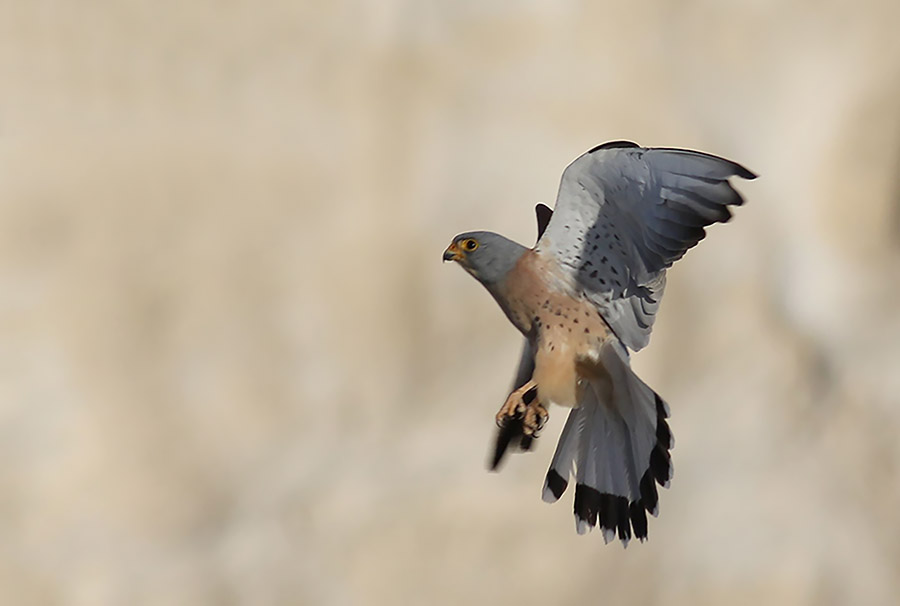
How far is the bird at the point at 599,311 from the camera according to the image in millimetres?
1676

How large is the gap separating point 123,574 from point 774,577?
2.15 m

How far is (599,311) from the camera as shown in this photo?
180 cm

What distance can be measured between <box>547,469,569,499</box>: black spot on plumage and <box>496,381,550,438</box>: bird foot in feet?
0.38

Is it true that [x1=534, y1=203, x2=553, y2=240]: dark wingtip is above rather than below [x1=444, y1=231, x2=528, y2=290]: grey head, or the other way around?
above

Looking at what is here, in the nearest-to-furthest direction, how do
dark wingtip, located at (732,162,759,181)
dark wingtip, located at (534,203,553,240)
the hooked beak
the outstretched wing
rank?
dark wingtip, located at (732,162,759,181) → the outstretched wing → the hooked beak → dark wingtip, located at (534,203,553,240)

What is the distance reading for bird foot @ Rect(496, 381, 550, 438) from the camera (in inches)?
70.2

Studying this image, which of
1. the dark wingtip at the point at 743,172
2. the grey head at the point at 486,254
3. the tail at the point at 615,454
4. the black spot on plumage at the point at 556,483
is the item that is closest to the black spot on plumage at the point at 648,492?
the tail at the point at 615,454

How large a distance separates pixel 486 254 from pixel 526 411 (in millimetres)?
248

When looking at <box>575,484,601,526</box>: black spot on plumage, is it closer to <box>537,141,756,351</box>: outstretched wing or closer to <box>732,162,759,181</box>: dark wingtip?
<box>537,141,756,351</box>: outstretched wing

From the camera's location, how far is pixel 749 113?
3.83 m

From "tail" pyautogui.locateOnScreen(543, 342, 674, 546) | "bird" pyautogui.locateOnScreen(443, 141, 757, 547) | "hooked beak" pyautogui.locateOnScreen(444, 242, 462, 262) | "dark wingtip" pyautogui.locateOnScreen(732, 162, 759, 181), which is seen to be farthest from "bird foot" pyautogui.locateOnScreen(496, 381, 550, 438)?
"dark wingtip" pyautogui.locateOnScreen(732, 162, 759, 181)

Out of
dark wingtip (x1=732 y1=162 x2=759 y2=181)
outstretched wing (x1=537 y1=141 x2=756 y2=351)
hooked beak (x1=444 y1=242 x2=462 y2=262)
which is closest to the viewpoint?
dark wingtip (x1=732 y1=162 x2=759 y2=181)

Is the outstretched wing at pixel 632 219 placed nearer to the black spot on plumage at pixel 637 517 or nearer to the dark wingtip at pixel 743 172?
the dark wingtip at pixel 743 172

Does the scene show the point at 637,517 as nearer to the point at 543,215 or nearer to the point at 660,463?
the point at 660,463
